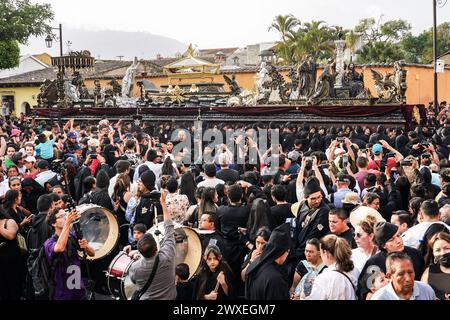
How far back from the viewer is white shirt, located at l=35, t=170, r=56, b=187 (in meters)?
10.1

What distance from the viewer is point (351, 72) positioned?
80.4 ft

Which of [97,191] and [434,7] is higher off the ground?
[434,7]

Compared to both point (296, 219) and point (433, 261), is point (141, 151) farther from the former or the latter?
point (433, 261)

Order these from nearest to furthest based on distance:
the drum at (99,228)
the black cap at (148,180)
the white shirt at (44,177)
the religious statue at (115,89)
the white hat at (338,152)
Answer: the drum at (99,228), the black cap at (148,180), the white shirt at (44,177), the white hat at (338,152), the religious statue at (115,89)

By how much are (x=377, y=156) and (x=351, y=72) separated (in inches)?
538

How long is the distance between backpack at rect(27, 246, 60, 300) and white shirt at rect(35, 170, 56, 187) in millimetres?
3868

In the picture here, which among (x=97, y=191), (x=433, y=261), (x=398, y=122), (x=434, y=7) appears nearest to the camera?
(x=433, y=261)

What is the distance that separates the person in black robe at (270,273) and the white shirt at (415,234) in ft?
5.03

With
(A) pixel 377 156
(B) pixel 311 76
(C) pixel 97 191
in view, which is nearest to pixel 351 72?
(B) pixel 311 76

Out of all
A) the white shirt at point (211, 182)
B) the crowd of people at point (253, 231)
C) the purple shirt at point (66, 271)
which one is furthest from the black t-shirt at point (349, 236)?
the white shirt at point (211, 182)

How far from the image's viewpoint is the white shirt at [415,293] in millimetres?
4621

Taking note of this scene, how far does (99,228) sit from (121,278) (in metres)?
1.31

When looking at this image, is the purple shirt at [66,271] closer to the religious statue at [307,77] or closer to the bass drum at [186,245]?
the bass drum at [186,245]

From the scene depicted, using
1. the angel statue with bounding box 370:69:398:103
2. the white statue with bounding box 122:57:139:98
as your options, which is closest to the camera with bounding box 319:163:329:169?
the angel statue with bounding box 370:69:398:103
